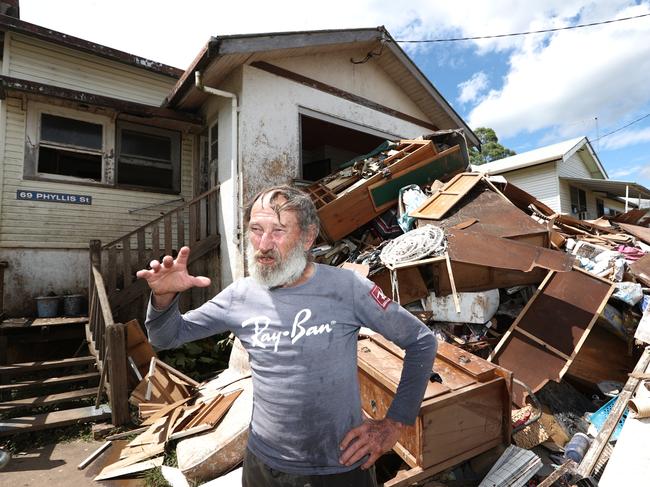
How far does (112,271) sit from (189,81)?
152 inches

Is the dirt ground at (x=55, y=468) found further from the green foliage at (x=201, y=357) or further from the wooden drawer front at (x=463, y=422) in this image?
the wooden drawer front at (x=463, y=422)

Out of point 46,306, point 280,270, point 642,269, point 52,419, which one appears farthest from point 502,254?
point 46,306

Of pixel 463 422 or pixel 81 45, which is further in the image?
pixel 81 45

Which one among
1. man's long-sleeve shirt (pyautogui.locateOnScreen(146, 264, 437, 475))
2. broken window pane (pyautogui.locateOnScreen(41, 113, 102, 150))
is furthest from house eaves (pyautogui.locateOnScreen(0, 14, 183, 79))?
man's long-sleeve shirt (pyautogui.locateOnScreen(146, 264, 437, 475))

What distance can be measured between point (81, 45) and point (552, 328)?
9926 millimetres

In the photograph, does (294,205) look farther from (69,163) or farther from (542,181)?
(542,181)

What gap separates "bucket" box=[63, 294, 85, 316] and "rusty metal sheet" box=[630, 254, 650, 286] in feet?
30.6

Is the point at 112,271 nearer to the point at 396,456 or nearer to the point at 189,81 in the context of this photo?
the point at 189,81

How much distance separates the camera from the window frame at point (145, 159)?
7.72 meters

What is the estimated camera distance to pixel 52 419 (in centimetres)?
429

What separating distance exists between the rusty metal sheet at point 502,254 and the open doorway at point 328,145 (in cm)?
500

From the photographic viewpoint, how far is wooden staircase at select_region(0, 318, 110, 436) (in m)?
4.36

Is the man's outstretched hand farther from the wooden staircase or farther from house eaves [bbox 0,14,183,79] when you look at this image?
house eaves [bbox 0,14,183,79]

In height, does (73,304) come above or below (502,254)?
A: below
